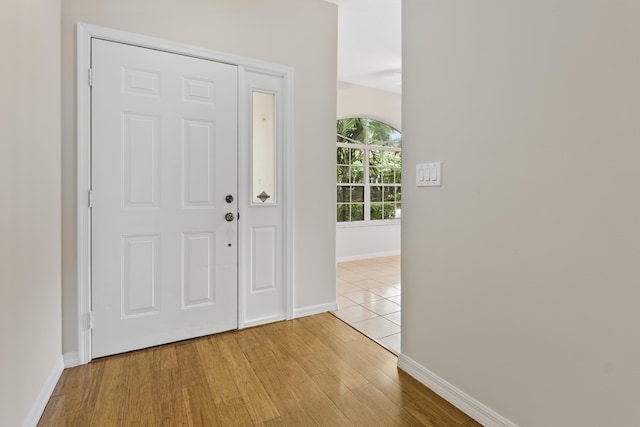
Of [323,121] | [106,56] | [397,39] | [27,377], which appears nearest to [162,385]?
[27,377]

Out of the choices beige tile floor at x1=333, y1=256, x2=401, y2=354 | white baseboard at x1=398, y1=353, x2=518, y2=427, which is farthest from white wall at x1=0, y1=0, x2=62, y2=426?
beige tile floor at x1=333, y1=256, x2=401, y2=354

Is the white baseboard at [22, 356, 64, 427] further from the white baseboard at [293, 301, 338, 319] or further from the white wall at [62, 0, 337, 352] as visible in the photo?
the white baseboard at [293, 301, 338, 319]

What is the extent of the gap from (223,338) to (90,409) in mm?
908

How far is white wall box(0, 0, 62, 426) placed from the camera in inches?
49.9

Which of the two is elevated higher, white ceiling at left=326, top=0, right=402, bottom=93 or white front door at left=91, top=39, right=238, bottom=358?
white ceiling at left=326, top=0, right=402, bottom=93

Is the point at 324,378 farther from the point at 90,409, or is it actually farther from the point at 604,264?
the point at 604,264

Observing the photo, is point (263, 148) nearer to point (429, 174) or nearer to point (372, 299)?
point (429, 174)

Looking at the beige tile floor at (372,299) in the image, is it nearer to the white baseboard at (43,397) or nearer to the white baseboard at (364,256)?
the white baseboard at (364,256)

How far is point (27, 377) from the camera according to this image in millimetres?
1469

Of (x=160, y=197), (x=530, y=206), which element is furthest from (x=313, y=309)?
(x=530, y=206)

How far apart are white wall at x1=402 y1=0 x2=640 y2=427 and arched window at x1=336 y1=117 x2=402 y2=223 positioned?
368 centimetres

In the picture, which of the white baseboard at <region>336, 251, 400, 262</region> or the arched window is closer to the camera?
the white baseboard at <region>336, 251, 400, 262</region>

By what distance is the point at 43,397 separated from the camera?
164cm

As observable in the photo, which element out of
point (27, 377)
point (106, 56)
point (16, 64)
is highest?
point (106, 56)
